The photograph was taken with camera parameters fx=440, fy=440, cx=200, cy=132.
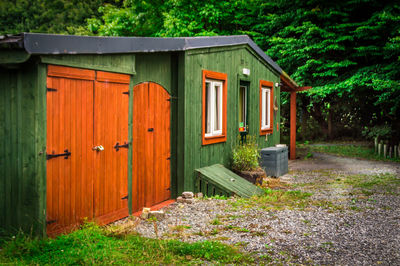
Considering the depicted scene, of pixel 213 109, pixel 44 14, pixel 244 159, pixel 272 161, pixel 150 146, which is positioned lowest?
pixel 272 161

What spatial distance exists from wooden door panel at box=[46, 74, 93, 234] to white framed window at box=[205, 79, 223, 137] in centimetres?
A: 401

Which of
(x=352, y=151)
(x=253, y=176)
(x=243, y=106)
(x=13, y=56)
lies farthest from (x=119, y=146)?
(x=352, y=151)

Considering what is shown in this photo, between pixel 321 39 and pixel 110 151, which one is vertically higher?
pixel 321 39

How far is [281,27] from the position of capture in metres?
20.4

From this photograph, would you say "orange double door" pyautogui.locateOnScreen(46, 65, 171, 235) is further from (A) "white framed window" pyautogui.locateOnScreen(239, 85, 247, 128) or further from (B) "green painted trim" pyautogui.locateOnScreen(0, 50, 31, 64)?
(A) "white framed window" pyautogui.locateOnScreen(239, 85, 247, 128)

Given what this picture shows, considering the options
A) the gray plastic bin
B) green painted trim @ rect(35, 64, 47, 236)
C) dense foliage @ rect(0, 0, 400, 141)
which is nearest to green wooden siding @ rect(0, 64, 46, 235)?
green painted trim @ rect(35, 64, 47, 236)

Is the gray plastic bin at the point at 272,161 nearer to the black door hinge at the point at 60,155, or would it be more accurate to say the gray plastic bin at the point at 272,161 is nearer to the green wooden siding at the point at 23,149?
the black door hinge at the point at 60,155

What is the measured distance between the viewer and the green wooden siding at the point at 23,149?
5098 millimetres

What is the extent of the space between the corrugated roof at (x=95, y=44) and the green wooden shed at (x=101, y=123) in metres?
0.01

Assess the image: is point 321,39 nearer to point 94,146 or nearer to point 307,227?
point 307,227

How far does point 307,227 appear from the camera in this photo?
21.1 ft

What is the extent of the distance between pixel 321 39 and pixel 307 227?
44.0 feet

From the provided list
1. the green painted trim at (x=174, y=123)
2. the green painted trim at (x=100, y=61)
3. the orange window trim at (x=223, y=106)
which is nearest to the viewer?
the green painted trim at (x=100, y=61)

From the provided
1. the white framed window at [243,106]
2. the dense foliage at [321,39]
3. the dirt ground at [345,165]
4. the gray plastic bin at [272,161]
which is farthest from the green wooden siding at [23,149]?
the dense foliage at [321,39]
